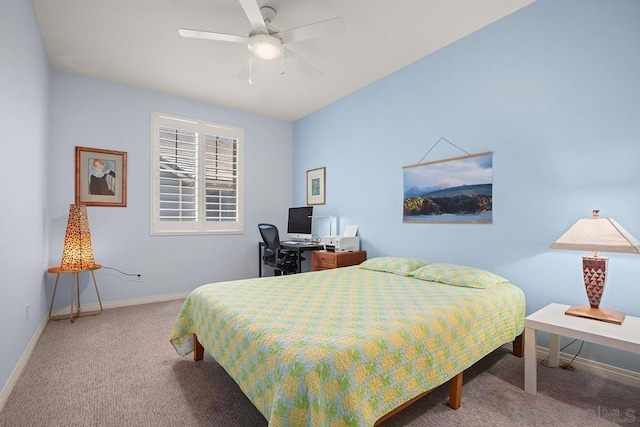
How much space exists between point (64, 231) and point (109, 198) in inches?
23.6

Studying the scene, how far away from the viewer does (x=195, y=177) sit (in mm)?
4586

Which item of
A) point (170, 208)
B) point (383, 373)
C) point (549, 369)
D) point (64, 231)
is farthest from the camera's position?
point (170, 208)

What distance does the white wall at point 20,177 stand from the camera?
1.97 meters

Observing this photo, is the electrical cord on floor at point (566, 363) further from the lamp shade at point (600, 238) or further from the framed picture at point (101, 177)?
the framed picture at point (101, 177)

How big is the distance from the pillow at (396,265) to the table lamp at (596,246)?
1.22 m

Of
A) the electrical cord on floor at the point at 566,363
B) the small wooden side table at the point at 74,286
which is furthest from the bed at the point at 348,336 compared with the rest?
the small wooden side table at the point at 74,286

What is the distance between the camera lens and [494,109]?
2.84 meters

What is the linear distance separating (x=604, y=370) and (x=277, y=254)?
3.42 meters

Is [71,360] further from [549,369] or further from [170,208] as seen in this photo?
[549,369]

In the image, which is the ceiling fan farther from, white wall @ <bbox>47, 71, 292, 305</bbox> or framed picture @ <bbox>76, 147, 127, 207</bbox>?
framed picture @ <bbox>76, 147, 127, 207</bbox>

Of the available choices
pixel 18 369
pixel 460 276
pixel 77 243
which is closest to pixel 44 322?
pixel 77 243

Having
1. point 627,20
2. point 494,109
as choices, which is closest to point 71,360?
point 494,109

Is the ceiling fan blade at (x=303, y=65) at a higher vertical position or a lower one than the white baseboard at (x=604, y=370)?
higher

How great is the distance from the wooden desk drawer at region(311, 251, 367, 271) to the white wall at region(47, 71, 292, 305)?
4.65ft
